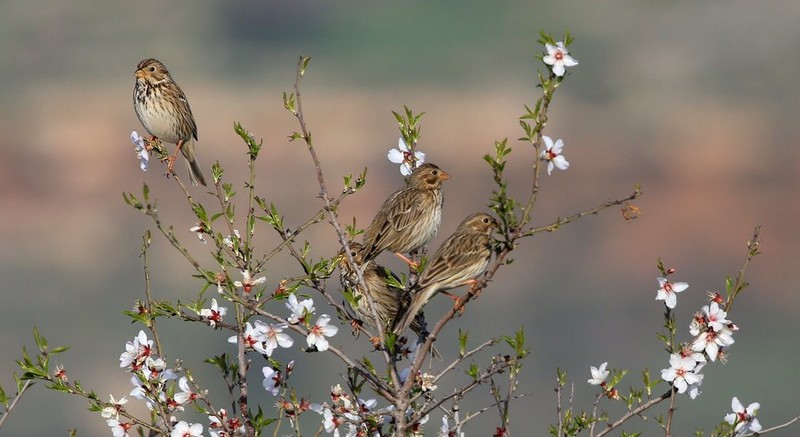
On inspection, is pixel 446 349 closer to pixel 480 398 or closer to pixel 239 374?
pixel 480 398

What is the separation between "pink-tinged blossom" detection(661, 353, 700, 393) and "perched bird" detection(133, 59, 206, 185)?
5.40 metres

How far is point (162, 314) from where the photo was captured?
214 inches

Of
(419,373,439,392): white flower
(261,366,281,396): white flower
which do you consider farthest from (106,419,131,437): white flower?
(419,373,439,392): white flower

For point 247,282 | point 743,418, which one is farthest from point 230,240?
point 743,418

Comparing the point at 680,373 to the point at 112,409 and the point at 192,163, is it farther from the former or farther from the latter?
the point at 192,163

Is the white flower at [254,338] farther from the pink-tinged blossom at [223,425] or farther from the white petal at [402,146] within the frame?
the white petal at [402,146]

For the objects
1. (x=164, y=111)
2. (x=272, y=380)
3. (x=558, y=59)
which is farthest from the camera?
(x=164, y=111)

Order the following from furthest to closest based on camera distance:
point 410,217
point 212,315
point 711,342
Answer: point 410,217 < point 711,342 < point 212,315

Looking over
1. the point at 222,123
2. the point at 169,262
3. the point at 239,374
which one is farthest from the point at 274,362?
the point at 222,123

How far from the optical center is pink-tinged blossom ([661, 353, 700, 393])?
213 inches

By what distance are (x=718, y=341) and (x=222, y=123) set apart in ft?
131

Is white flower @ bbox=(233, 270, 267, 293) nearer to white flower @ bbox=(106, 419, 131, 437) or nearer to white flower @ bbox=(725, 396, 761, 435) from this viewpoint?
white flower @ bbox=(106, 419, 131, 437)

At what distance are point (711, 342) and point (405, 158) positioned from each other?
2.13 m

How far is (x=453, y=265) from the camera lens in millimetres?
6945
